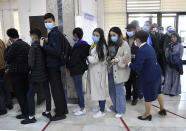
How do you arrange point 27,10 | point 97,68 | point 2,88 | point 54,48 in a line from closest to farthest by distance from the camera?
point 54,48 < point 97,68 < point 2,88 < point 27,10

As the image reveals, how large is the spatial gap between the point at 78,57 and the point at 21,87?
101 cm

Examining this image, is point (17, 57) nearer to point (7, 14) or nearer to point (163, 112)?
point (163, 112)

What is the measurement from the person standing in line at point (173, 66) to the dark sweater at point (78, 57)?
1.90m

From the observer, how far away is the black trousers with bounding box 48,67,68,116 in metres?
2.74

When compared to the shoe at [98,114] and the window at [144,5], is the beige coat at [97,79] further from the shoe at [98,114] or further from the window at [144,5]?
the window at [144,5]

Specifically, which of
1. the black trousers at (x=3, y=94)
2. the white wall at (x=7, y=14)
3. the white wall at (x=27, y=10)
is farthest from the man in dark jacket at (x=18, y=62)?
the white wall at (x=7, y=14)

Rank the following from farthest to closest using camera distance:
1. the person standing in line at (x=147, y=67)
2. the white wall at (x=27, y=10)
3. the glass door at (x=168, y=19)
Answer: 1. the glass door at (x=168, y=19)
2. the white wall at (x=27, y=10)
3. the person standing in line at (x=147, y=67)

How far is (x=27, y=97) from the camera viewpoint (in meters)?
2.74

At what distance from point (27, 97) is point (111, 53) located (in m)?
1.48

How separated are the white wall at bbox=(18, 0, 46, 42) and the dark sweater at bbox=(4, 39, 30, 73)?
3039 mm

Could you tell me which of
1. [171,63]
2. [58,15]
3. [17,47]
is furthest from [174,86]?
[17,47]

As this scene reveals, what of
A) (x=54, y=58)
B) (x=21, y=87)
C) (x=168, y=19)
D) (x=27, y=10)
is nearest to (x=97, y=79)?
(x=54, y=58)

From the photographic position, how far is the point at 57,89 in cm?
280

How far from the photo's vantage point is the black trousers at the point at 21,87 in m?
2.73
